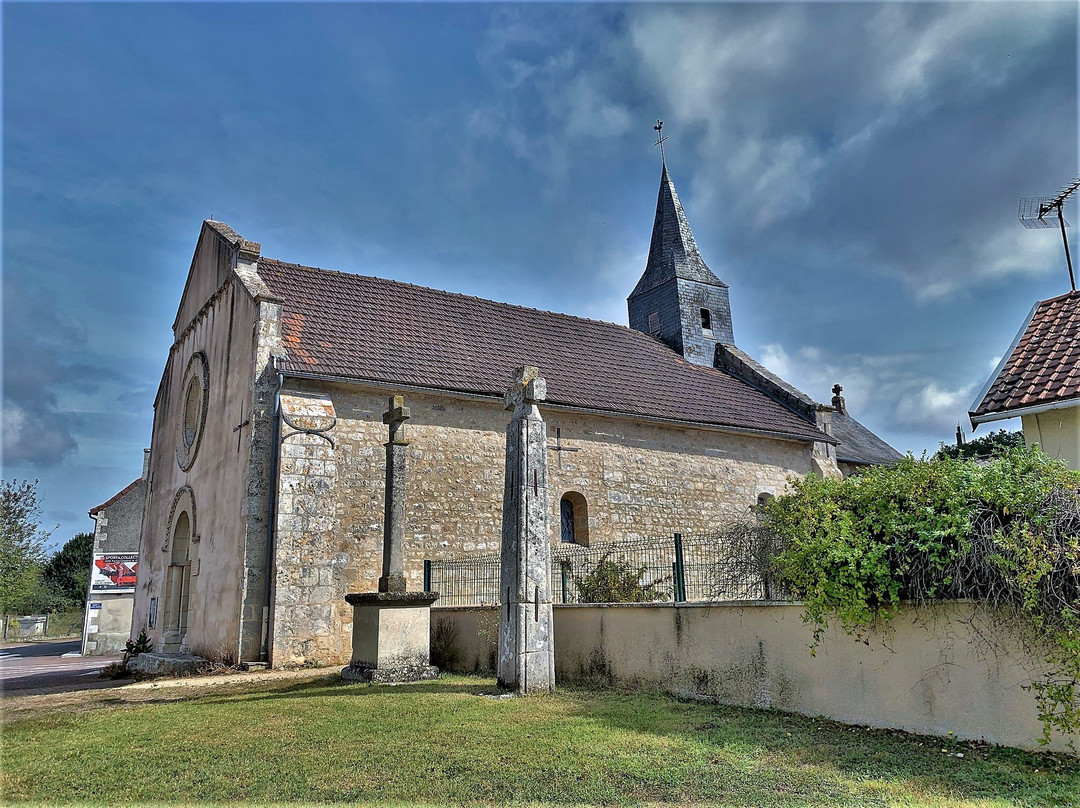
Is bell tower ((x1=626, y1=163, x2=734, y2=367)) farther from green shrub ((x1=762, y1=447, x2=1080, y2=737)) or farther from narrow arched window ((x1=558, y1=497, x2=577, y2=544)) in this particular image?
green shrub ((x1=762, y1=447, x2=1080, y2=737))

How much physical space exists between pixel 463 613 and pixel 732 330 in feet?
53.1

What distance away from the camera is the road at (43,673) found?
506 inches

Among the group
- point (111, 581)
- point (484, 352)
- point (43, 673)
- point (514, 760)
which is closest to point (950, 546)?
point (514, 760)

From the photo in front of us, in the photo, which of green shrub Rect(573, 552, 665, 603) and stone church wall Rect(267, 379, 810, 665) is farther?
stone church wall Rect(267, 379, 810, 665)

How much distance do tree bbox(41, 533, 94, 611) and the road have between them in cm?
1797

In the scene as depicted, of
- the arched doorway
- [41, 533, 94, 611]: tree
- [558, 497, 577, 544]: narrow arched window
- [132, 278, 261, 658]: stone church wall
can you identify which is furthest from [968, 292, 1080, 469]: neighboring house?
[41, 533, 94, 611]: tree

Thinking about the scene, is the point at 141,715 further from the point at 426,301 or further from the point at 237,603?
the point at 426,301

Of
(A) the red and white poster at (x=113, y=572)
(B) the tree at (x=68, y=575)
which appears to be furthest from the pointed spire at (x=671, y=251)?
(B) the tree at (x=68, y=575)

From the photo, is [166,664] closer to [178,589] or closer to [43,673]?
[178,589]

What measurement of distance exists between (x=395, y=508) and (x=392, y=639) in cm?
196

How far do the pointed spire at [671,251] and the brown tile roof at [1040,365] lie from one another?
14.3m

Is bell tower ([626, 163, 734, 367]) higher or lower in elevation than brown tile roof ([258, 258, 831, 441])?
higher

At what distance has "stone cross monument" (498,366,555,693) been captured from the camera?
28.3ft

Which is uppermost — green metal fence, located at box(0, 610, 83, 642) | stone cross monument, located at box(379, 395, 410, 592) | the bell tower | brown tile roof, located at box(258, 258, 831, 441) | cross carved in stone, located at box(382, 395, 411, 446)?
the bell tower
